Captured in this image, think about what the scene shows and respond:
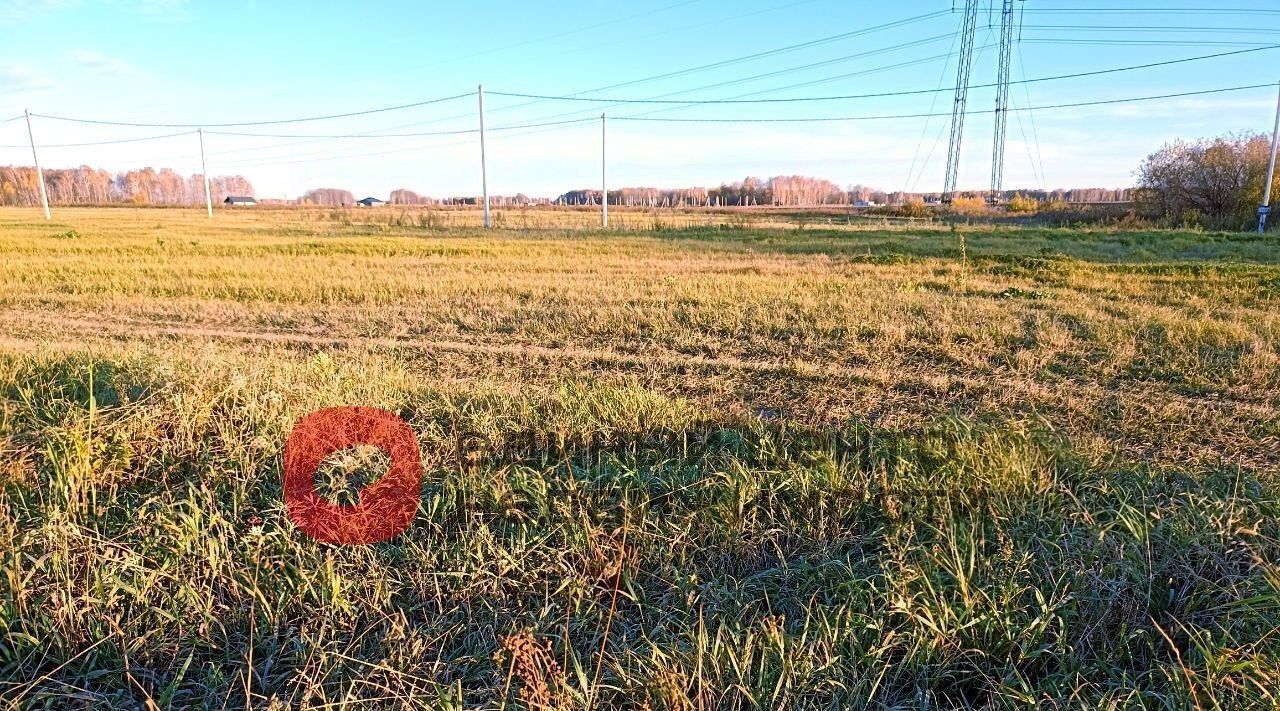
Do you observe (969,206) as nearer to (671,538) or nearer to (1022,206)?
(1022,206)

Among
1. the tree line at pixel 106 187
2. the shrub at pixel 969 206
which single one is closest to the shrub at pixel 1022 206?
the shrub at pixel 969 206

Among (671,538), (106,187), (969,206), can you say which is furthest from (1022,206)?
(106,187)

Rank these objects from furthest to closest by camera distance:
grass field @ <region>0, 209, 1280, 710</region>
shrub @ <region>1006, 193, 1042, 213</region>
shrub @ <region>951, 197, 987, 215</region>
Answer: shrub @ <region>951, 197, 987, 215</region>, shrub @ <region>1006, 193, 1042, 213</region>, grass field @ <region>0, 209, 1280, 710</region>

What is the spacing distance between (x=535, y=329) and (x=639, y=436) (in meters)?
4.79

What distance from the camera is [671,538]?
340cm

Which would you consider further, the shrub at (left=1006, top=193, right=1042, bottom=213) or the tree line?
the tree line

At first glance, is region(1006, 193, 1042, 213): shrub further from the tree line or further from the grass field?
the tree line

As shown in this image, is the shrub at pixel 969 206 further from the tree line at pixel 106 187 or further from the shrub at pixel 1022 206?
the tree line at pixel 106 187

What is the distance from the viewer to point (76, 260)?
58.9 feet

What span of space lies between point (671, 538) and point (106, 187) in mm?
181032

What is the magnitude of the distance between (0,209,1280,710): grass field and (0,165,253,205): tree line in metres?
136

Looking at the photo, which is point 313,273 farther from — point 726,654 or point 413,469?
point 726,654

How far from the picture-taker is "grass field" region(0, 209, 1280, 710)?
2549 millimetres

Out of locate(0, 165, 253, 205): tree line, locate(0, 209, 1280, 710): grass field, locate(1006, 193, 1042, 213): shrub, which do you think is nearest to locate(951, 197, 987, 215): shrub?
locate(1006, 193, 1042, 213): shrub
